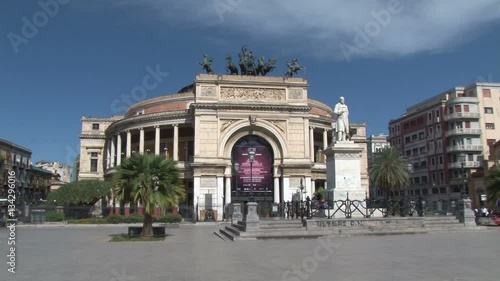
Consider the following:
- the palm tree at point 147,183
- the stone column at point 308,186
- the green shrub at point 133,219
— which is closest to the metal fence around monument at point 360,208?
the palm tree at point 147,183

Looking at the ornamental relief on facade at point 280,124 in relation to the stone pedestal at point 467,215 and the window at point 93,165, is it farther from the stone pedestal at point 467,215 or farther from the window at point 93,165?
the window at point 93,165

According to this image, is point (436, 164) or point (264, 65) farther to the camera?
point (436, 164)

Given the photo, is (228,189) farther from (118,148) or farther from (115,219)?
(118,148)

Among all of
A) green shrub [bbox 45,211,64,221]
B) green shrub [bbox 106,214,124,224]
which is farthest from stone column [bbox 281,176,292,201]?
green shrub [bbox 45,211,64,221]

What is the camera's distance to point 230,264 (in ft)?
41.7

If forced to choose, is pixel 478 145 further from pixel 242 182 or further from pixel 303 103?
pixel 242 182

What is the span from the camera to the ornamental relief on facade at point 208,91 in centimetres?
5750

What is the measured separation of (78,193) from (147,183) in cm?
3492

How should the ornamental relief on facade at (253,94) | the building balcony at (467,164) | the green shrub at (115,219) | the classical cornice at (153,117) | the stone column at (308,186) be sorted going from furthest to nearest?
the building balcony at (467,164), the classical cornice at (153,117), the ornamental relief on facade at (253,94), the stone column at (308,186), the green shrub at (115,219)

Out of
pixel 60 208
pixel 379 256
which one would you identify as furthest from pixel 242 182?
pixel 379 256

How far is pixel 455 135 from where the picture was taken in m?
69.7

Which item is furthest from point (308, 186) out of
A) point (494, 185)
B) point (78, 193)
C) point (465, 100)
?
point (465, 100)

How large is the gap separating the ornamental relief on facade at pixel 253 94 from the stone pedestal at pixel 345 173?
1408 inches

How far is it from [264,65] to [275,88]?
177 inches
